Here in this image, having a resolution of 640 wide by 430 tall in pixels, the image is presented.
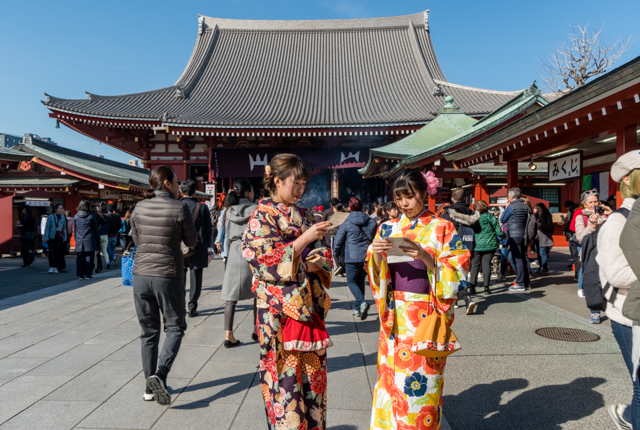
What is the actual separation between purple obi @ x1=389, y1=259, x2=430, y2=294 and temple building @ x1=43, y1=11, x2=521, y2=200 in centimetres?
1318

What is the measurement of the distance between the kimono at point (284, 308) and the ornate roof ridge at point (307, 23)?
953 inches

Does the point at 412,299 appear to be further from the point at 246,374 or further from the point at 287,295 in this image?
the point at 246,374

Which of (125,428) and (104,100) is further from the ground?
(104,100)

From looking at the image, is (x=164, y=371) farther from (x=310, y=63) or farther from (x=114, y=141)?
(x=310, y=63)

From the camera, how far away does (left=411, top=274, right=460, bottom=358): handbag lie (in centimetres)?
208

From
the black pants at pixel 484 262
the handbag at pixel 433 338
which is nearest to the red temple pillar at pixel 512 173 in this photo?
the black pants at pixel 484 262

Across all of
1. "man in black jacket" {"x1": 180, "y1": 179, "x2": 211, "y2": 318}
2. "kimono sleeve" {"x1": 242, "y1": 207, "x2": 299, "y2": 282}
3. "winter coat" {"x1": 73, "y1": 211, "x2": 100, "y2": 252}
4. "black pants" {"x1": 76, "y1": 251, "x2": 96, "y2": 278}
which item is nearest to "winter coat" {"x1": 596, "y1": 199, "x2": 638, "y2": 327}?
"kimono sleeve" {"x1": 242, "y1": 207, "x2": 299, "y2": 282}

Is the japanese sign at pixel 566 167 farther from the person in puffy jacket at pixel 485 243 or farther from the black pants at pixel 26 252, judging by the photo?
the black pants at pixel 26 252

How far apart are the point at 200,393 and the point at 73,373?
4.05ft

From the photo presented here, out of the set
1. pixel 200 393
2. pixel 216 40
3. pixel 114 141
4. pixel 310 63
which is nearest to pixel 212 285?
pixel 200 393

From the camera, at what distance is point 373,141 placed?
1639cm

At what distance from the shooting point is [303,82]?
2045 centimetres

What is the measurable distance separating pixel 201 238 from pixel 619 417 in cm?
453

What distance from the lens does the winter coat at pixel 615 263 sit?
2.07m
